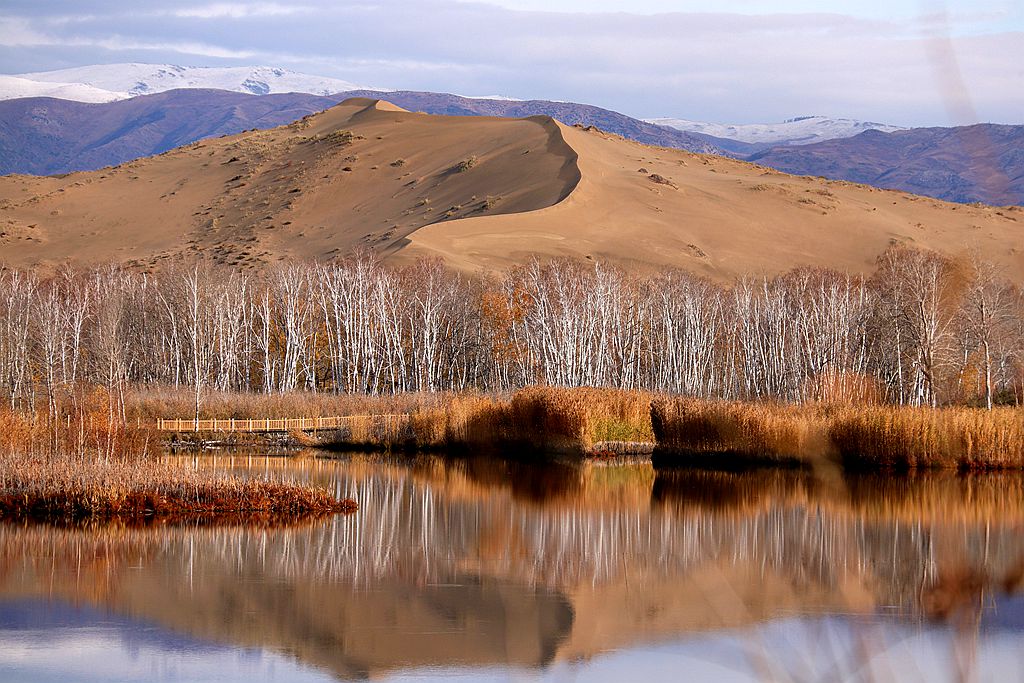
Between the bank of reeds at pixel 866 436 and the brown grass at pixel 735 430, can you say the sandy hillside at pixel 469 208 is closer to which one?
the brown grass at pixel 735 430

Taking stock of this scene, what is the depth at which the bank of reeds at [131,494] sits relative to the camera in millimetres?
19297

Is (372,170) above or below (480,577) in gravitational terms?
above

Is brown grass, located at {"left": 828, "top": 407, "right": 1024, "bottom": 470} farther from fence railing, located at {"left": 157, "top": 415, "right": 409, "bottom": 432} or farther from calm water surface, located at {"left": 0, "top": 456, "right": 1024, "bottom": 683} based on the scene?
fence railing, located at {"left": 157, "top": 415, "right": 409, "bottom": 432}

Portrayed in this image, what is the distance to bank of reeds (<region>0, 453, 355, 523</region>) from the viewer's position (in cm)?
1930

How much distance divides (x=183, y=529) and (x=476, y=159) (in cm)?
7517

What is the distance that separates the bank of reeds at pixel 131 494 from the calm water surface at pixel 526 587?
0.94 meters

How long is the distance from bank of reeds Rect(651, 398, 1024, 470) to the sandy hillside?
3348 cm

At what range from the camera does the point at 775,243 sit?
77312mm

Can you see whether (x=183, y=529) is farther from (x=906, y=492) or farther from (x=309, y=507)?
(x=906, y=492)

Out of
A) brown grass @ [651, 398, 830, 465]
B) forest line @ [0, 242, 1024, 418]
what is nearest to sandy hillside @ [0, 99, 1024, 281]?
forest line @ [0, 242, 1024, 418]

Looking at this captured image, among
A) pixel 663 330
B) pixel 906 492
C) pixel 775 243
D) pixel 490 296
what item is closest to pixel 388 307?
pixel 490 296

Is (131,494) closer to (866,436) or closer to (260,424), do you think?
(866,436)

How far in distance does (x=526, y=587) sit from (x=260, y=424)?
71.1 feet

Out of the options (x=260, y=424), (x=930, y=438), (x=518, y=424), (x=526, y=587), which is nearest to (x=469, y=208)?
(x=260, y=424)
